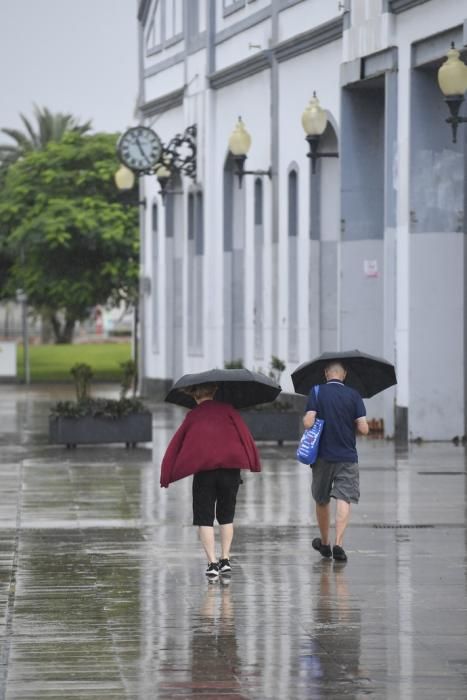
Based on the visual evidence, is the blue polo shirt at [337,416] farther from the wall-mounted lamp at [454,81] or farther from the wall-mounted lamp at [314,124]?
the wall-mounted lamp at [314,124]

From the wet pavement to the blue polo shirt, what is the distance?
830 millimetres

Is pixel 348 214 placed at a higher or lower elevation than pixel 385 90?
lower

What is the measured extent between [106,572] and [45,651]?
3.30 metres

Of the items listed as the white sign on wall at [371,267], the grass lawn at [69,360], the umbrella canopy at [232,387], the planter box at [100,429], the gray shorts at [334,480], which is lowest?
the grass lawn at [69,360]

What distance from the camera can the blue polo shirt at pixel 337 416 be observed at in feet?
47.2

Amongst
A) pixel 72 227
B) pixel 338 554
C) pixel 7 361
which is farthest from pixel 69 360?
pixel 338 554

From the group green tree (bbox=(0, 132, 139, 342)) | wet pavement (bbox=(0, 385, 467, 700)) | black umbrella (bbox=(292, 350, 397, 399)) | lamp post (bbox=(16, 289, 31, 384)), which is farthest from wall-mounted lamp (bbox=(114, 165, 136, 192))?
black umbrella (bbox=(292, 350, 397, 399))

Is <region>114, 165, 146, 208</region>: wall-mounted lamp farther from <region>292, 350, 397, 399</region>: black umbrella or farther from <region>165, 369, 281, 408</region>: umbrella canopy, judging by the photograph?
<region>165, 369, 281, 408</region>: umbrella canopy

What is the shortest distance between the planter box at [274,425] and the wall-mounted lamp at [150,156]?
14.0 meters

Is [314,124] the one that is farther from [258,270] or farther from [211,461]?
[211,461]

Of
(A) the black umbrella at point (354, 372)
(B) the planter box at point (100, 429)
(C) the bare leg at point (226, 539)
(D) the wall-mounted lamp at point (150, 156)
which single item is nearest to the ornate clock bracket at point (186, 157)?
(D) the wall-mounted lamp at point (150, 156)

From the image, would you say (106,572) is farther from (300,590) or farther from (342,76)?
(342,76)

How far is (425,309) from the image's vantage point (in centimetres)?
2673

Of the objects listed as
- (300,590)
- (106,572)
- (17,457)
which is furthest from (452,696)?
(17,457)
